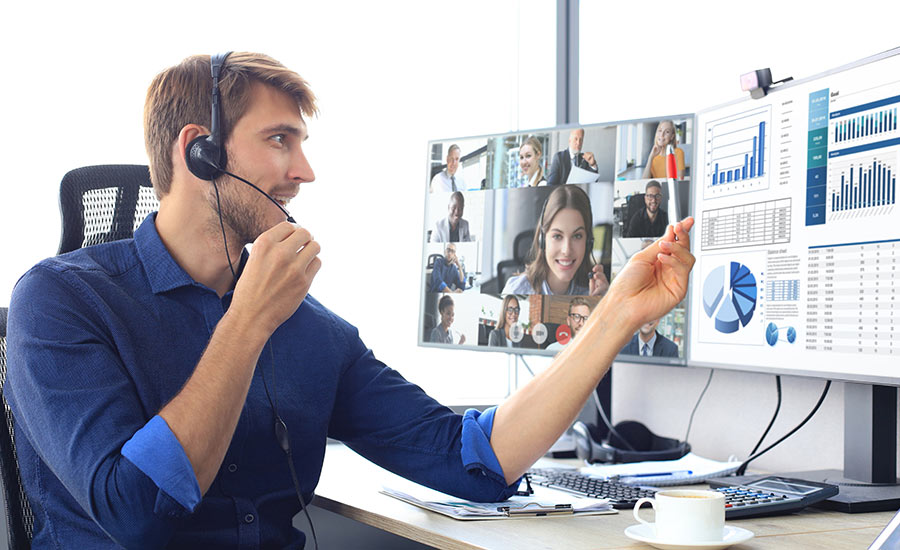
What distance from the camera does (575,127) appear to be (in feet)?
5.52

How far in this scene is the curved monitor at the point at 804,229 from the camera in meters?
1.20

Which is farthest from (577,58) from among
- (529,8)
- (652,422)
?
(652,422)

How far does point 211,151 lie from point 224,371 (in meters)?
0.33

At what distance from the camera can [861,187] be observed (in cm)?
123

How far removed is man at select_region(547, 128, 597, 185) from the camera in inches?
65.1

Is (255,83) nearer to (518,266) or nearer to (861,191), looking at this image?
(518,266)

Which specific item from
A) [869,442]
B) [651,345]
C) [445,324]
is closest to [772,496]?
[869,442]

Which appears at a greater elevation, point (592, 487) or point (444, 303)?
point (444, 303)

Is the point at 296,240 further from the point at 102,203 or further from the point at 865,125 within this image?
the point at 865,125

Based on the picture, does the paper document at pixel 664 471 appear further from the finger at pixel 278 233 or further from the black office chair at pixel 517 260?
the finger at pixel 278 233

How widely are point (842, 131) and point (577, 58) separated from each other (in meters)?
1.07

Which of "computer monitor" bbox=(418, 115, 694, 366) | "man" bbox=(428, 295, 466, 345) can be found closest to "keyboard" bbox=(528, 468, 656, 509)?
"computer monitor" bbox=(418, 115, 694, 366)

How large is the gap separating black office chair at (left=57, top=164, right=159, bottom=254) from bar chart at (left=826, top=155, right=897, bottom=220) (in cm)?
100

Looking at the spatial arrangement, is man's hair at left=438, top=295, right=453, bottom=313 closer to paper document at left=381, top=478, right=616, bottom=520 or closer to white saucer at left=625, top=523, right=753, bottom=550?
paper document at left=381, top=478, right=616, bottom=520
